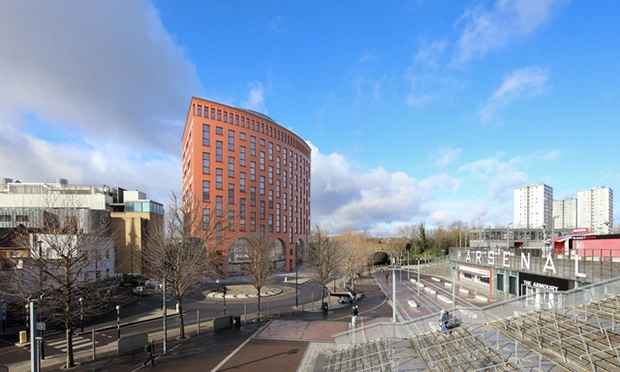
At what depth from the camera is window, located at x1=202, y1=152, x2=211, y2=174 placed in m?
59.2

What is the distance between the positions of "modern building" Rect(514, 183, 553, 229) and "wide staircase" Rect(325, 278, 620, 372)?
13216 cm

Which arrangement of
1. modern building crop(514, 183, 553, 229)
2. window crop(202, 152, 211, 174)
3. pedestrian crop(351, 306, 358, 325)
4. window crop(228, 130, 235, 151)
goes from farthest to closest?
modern building crop(514, 183, 553, 229) → window crop(228, 130, 235, 151) → window crop(202, 152, 211, 174) → pedestrian crop(351, 306, 358, 325)

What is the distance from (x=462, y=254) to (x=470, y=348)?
1337 inches

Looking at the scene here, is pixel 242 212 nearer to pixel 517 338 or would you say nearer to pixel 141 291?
pixel 141 291

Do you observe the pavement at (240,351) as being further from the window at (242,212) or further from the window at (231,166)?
the window at (231,166)

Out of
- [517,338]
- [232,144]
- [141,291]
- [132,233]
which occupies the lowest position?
[141,291]

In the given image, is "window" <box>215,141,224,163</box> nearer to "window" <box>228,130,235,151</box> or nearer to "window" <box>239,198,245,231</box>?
"window" <box>228,130,235,151</box>

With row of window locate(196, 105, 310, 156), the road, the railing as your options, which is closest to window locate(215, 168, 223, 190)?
row of window locate(196, 105, 310, 156)

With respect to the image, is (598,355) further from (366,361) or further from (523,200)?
(523,200)

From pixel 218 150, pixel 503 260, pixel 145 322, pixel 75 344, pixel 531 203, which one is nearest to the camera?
pixel 75 344

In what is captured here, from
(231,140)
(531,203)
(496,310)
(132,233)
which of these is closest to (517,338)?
(496,310)

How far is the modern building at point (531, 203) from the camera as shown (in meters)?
126

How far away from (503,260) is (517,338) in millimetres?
20800

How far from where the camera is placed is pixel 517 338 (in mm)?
13695
